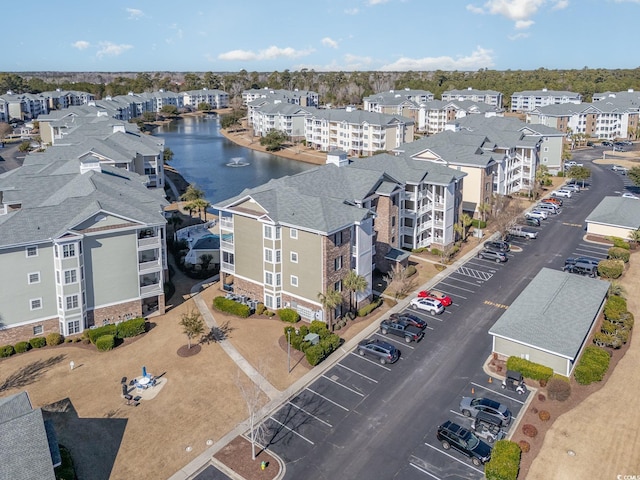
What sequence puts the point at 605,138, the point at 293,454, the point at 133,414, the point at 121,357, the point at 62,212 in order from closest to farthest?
1. the point at 293,454
2. the point at 133,414
3. the point at 121,357
4. the point at 62,212
5. the point at 605,138

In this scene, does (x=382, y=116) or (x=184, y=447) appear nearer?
(x=184, y=447)

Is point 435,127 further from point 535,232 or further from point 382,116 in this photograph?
point 535,232

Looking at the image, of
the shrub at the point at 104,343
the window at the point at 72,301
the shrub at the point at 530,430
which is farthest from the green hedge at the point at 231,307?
the shrub at the point at 530,430

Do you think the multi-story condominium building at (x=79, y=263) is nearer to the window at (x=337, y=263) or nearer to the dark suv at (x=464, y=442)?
the window at (x=337, y=263)

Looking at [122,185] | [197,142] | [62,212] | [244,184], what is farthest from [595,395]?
[197,142]

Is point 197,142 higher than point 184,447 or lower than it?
higher

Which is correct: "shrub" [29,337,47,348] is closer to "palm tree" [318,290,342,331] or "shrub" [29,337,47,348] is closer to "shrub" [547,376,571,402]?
"palm tree" [318,290,342,331]

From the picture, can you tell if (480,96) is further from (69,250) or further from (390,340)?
(69,250)

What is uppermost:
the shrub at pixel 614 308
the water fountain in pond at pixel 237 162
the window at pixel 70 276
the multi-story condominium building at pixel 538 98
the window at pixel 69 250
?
the multi-story condominium building at pixel 538 98
